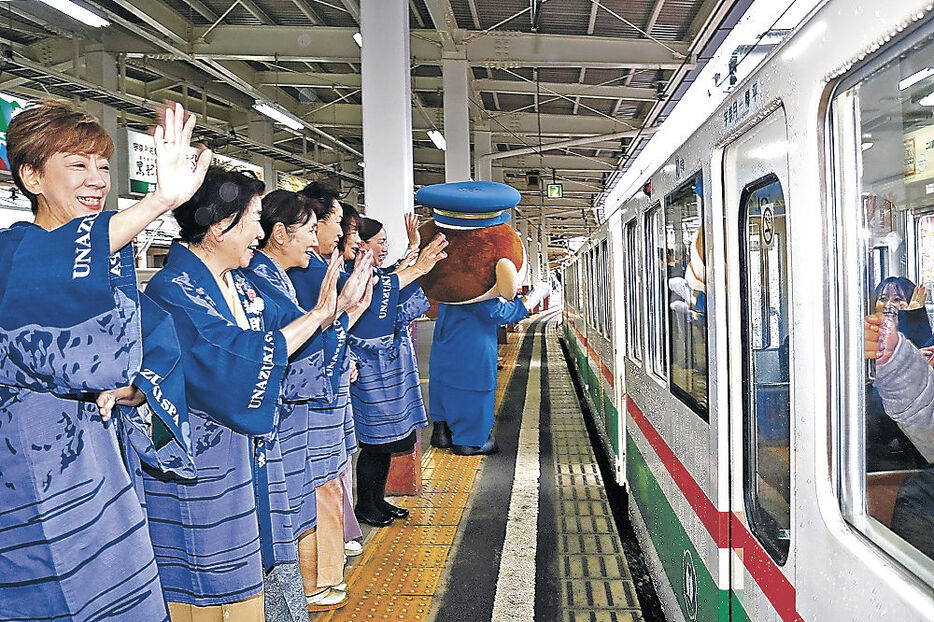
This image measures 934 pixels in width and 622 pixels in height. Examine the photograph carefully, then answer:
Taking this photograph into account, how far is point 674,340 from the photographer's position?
346cm

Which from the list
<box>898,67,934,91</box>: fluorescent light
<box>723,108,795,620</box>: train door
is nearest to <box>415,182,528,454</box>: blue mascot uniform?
<box>723,108,795,620</box>: train door

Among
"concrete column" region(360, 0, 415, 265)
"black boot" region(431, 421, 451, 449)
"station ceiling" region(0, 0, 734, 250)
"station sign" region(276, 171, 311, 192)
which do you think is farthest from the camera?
"station sign" region(276, 171, 311, 192)

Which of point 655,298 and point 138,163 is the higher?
point 138,163

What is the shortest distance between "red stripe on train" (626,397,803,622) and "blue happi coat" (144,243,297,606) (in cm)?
146

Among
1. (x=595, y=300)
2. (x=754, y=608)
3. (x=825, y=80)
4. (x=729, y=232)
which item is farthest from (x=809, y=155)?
(x=595, y=300)

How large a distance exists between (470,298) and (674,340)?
3.30 m

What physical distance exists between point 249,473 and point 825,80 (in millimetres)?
2094

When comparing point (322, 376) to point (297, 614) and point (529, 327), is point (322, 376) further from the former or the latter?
point (529, 327)

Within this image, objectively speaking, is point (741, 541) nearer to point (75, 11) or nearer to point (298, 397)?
point (298, 397)

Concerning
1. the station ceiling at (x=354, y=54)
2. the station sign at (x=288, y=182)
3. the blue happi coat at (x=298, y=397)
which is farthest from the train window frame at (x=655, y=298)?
the station sign at (x=288, y=182)

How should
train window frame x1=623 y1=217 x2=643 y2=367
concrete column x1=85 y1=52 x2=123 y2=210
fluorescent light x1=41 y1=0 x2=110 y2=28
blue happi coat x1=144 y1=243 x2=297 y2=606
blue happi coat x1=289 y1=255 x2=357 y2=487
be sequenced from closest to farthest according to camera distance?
blue happi coat x1=144 y1=243 x2=297 y2=606 < blue happi coat x1=289 y1=255 x2=357 y2=487 < train window frame x1=623 y1=217 x2=643 y2=367 < fluorescent light x1=41 y1=0 x2=110 y2=28 < concrete column x1=85 y1=52 x2=123 y2=210

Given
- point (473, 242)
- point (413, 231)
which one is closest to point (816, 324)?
point (413, 231)

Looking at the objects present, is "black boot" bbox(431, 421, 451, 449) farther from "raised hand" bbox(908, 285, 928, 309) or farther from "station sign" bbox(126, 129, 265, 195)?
"station sign" bbox(126, 129, 265, 195)

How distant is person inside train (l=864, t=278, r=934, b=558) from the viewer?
5.04 ft
